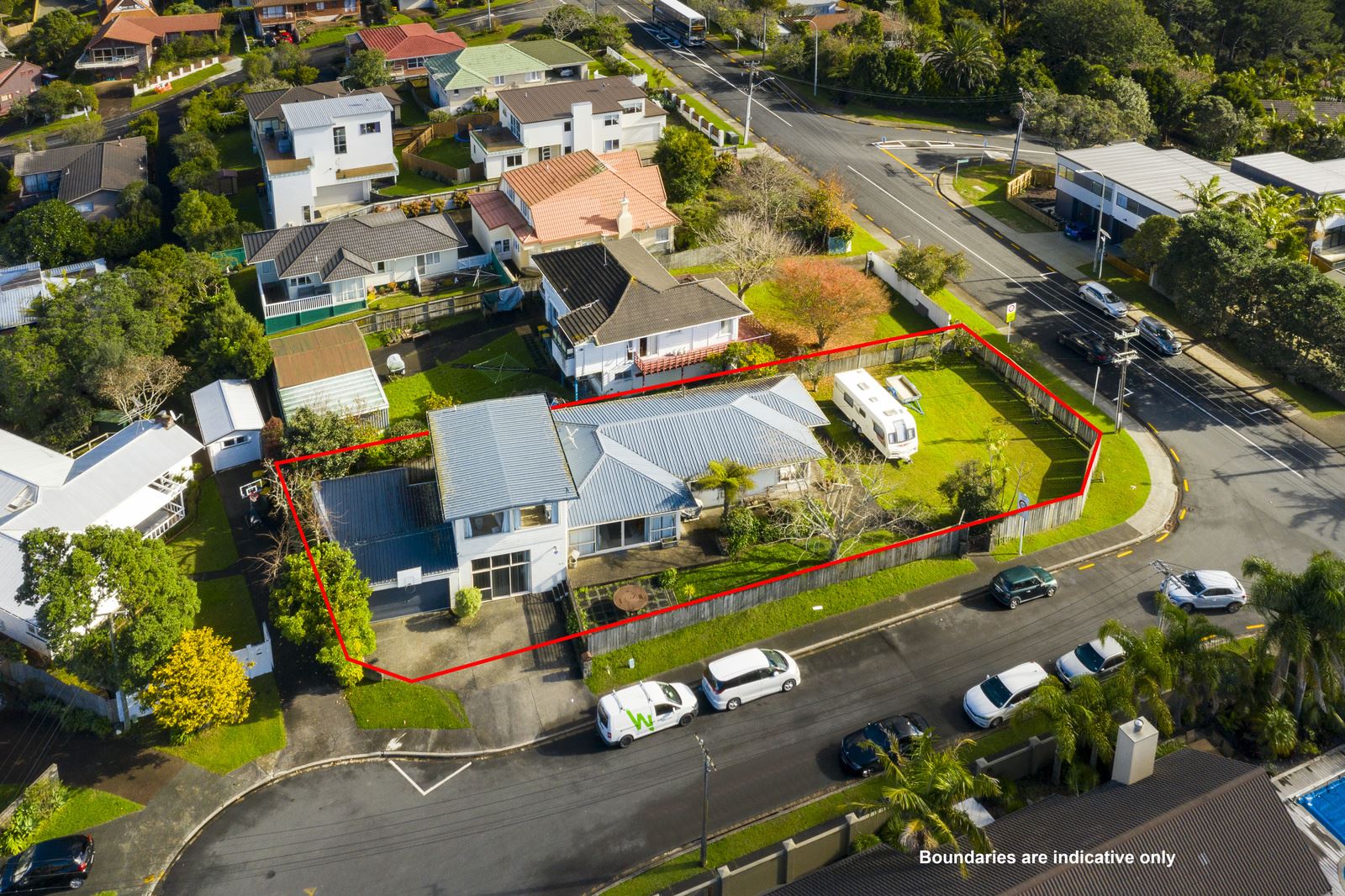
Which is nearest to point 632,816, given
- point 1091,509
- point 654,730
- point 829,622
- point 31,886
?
point 654,730

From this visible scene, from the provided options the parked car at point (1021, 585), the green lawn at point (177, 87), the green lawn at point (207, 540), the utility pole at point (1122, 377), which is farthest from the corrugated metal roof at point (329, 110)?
the parked car at point (1021, 585)

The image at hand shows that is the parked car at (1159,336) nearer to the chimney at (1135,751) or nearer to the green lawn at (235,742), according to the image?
the chimney at (1135,751)

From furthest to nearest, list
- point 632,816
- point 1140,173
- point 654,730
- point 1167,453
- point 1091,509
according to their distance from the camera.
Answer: point 1140,173
point 1167,453
point 1091,509
point 654,730
point 632,816

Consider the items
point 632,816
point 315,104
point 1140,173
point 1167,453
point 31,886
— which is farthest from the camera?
point 315,104

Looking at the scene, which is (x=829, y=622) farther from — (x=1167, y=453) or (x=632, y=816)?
(x=1167, y=453)

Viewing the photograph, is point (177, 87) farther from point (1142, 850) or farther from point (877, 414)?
point (1142, 850)

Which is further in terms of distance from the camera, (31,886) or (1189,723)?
(1189,723)

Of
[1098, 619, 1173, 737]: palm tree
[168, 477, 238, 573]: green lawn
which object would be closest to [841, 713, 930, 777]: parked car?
[1098, 619, 1173, 737]: palm tree
